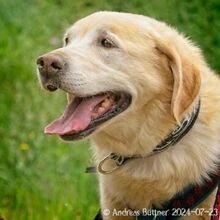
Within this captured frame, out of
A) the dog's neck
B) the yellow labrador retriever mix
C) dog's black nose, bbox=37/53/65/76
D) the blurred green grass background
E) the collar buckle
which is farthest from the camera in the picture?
the blurred green grass background

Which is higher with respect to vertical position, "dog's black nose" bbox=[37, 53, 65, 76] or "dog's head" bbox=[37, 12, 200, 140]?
"dog's black nose" bbox=[37, 53, 65, 76]

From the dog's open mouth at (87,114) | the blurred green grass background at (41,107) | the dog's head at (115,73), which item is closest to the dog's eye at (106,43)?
the dog's head at (115,73)

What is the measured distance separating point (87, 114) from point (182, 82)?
0.44 m

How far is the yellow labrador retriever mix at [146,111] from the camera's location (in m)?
4.07

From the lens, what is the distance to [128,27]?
13.6ft

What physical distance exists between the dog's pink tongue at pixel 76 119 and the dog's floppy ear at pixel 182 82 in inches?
12.9

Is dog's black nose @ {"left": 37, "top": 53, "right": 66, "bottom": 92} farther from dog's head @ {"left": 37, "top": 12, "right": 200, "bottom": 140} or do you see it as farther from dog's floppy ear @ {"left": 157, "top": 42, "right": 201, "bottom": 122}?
dog's floppy ear @ {"left": 157, "top": 42, "right": 201, "bottom": 122}

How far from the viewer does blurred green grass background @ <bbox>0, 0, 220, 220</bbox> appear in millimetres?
5117

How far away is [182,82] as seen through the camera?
13.4ft

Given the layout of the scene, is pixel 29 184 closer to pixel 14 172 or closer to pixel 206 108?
pixel 14 172

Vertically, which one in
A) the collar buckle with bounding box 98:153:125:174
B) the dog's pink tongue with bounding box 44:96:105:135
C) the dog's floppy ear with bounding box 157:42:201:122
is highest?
the dog's floppy ear with bounding box 157:42:201:122

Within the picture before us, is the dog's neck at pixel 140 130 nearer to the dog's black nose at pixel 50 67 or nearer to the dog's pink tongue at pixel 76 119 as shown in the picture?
→ the dog's pink tongue at pixel 76 119

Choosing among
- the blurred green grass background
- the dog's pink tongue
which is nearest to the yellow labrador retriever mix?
the dog's pink tongue

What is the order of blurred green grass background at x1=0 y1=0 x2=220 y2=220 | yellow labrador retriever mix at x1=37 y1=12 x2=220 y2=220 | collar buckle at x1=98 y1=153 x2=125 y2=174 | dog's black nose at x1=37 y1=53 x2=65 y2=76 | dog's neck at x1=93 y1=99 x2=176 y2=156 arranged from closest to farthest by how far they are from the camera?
1. dog's black nose at x1=37 y1=53 x2=65 y2=76
2. yellow labrador retriever mix at x1=37 y1=12 x2=220 y2=220
3. dog's neck at x1=93 y1=99 x2=176 y2=156
4. collar buckle at x1=98 y1=153 x2=125 y2=174
5. blurred green grass background at x1=0 y1=0 x2=220 y2=220
